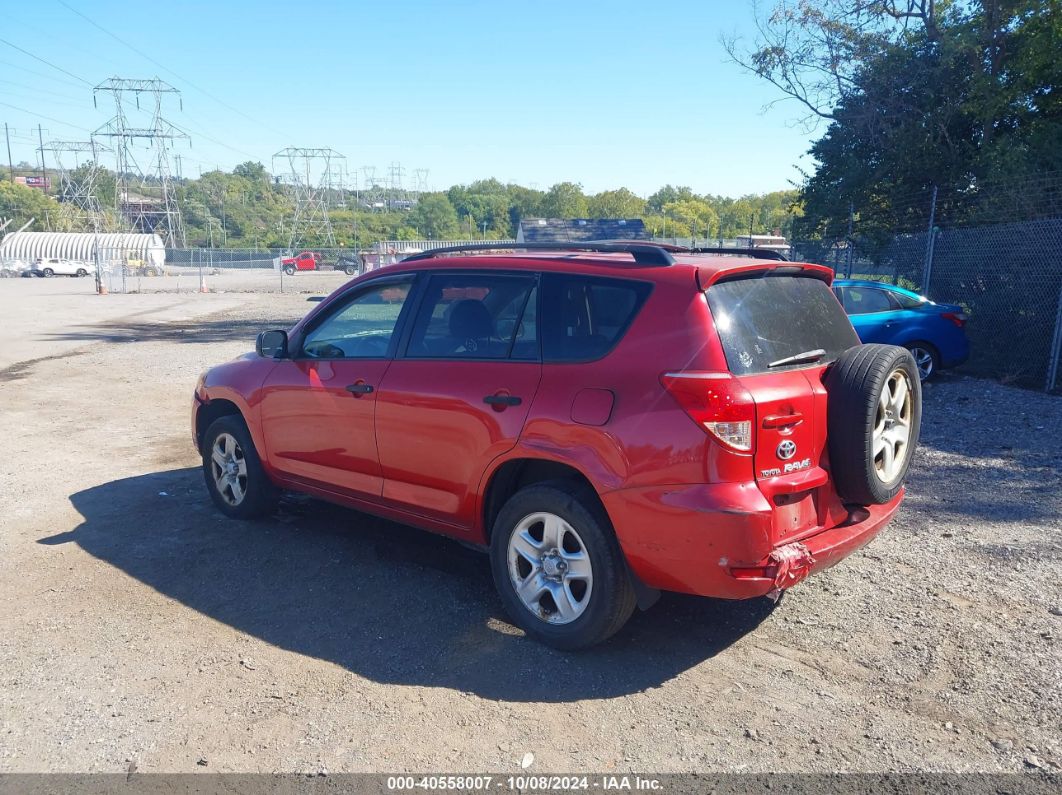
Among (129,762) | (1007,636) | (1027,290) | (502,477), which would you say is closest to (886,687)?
(1007,636)

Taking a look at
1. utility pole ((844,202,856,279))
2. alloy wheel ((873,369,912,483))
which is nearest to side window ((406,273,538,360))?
alloy wheel ((873,369,912,483))

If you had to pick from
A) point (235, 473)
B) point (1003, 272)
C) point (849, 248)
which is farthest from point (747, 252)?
point (849, 248)

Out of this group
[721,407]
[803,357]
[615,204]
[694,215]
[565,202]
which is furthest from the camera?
[565,202]

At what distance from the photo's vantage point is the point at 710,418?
354 cm

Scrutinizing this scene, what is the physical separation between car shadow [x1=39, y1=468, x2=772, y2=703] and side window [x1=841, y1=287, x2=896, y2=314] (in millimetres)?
Answer: 8276

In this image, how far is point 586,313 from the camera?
13.6 ft

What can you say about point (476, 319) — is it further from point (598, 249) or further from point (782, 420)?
point (782, 420)

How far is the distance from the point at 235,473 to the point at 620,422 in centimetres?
334

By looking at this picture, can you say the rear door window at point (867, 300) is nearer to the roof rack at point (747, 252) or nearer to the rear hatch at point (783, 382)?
the roof rack at point (747, 252)

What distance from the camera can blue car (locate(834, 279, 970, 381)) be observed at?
1162 centimetres

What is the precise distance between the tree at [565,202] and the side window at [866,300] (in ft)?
274

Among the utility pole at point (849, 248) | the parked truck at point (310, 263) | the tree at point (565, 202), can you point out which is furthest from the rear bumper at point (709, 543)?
the tree at point (565, 202)

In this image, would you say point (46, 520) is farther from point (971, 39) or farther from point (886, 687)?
point (971, 39)

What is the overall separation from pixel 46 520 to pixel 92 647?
92.3 inches
